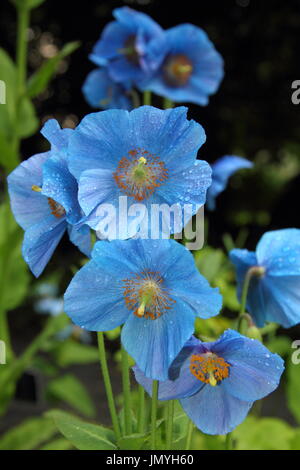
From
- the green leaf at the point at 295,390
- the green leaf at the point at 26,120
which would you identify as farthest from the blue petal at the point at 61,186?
the green leaf at the point at 26,120

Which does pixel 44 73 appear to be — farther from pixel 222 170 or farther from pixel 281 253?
pixel 281 253

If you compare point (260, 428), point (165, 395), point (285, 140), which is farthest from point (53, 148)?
point (285, 140)

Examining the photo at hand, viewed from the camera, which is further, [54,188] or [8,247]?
[8,247]

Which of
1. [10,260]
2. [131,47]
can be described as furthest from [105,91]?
[10,260]

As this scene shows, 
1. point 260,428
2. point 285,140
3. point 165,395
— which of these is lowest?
point 285,140

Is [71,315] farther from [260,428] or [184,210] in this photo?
[260,428]

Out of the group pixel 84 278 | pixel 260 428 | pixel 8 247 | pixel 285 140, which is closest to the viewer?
pixel 84 278

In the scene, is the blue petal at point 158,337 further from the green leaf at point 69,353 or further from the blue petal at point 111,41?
the green leaf at point 69,353
